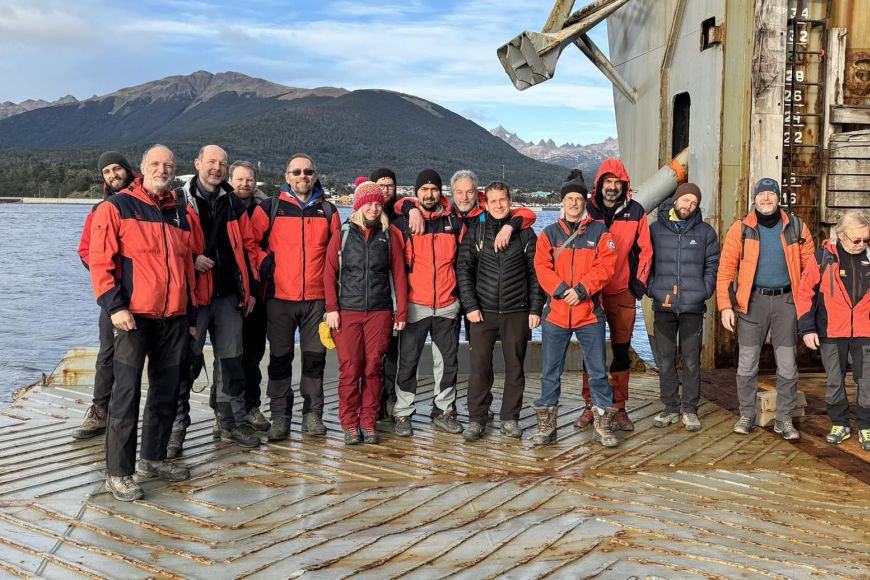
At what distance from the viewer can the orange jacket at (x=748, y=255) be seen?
17.8 ft

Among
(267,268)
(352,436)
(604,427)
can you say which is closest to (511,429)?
(604,427)

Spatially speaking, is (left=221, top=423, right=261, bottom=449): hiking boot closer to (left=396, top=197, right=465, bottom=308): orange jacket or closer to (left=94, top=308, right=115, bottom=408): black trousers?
(left=94, top=308, right=115, bottom=408): black trousers

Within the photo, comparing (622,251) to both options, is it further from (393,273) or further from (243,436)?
(243,436)

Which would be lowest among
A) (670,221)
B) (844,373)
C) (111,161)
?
(844,373)

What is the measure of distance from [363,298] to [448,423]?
1166 millimetres

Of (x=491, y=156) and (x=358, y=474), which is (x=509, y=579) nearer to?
(x=358, y=474)

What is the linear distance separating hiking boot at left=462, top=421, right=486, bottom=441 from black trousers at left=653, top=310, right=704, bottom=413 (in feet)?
4.81

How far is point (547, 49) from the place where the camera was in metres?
9.45

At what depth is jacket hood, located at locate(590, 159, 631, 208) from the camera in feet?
18.1

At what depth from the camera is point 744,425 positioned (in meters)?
5.63

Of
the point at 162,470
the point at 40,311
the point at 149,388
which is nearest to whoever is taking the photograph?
the point at 149,388

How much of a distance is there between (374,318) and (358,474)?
1.08 m

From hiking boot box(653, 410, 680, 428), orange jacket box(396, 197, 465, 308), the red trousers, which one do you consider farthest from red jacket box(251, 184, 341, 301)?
hiking boot box(653, 410, 680, 428)

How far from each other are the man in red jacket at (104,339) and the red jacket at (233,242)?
68cm
